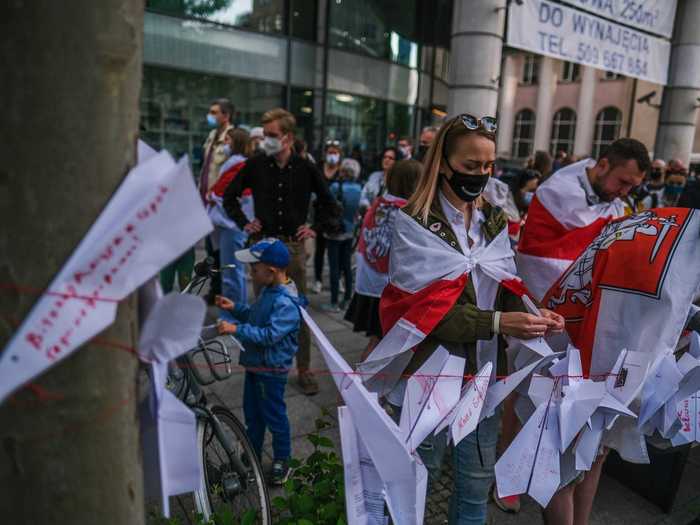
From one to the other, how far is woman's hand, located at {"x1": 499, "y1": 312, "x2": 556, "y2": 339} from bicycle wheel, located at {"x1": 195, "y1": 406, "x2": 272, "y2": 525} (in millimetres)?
1350

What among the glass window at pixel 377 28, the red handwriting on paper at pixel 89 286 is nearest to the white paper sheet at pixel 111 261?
the red handwriting on paper at pixel 89 286

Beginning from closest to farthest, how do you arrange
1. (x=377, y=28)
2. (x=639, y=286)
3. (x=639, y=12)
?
(x=639, y=286) < (x=639, y=12) < (x=377, y=28)

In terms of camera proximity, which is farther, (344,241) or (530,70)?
(530,70)

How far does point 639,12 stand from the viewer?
8.40 metres

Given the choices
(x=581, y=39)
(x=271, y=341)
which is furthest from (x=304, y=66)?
(x=271, y=341)

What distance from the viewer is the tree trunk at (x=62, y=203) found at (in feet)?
2.51

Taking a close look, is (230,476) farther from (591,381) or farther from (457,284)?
(591,381)

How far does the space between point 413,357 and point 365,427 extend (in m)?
0.47

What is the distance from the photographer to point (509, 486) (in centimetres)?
204

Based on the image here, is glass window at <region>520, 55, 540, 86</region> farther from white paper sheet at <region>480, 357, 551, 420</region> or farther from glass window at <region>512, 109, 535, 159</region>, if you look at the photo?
white paper sheet at <region>480, 357, 551, 420</region>

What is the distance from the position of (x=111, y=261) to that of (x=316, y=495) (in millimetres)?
1796

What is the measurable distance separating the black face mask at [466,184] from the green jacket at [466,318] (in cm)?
9

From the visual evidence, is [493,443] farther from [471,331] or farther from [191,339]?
[191,339]

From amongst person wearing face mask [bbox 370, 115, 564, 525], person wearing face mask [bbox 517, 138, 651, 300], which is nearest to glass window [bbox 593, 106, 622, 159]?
person wearing face mask [bbox 517, 138, 651, 300]
